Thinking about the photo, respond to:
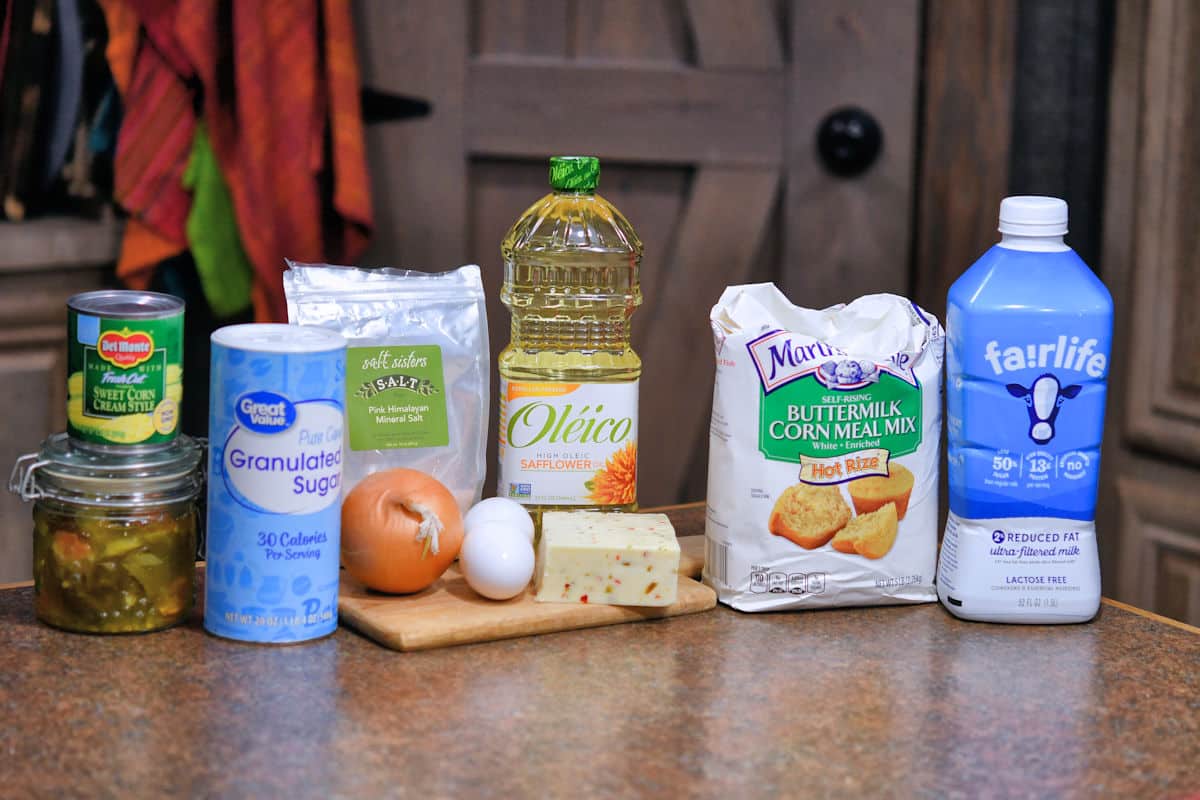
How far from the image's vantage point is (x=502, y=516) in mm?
1152

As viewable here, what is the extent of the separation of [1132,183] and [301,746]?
157cm

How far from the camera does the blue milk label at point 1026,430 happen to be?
112 centimetres

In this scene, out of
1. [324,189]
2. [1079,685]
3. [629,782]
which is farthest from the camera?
[324,189]

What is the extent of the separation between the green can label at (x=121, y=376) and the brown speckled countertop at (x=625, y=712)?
154 mm

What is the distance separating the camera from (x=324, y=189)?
87.1 inches

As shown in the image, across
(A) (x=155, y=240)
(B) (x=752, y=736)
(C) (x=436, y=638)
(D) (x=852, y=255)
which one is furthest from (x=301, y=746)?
(D) (x=852, y=255)

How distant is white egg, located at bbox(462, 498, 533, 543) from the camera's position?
1.15 m

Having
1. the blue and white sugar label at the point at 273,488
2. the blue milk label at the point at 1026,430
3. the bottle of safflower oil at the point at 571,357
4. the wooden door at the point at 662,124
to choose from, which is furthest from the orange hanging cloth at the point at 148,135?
the blue milk label at the point at 1026,430

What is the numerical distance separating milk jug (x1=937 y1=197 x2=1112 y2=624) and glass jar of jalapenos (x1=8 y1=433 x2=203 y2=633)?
590mm

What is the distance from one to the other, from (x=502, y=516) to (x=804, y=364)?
0.87 ft

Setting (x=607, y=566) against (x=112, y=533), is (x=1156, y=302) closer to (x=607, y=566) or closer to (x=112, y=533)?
(x=607, y=566)

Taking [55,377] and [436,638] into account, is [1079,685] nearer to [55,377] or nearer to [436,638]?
→ [436,638]

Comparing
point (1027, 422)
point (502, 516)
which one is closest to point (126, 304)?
point (502, 516)

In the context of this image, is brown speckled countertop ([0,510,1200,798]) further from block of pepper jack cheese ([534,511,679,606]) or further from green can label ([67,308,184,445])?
green can label ([67,308,184,445])
